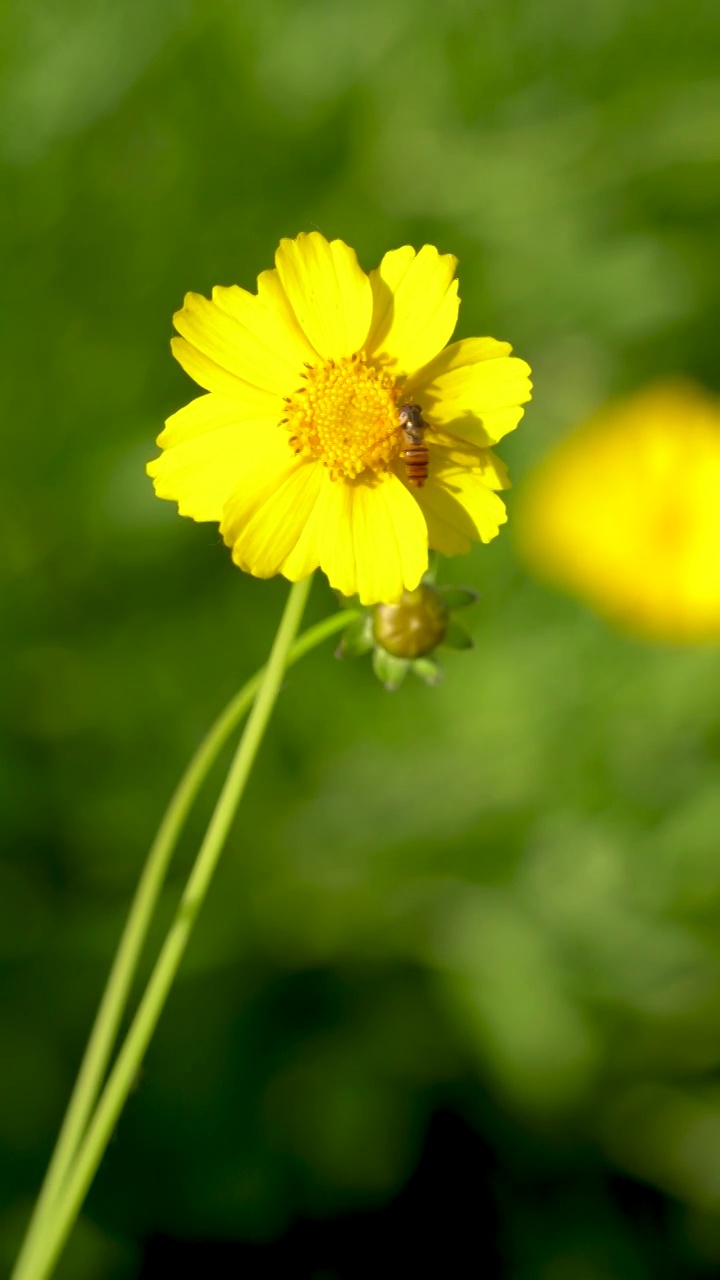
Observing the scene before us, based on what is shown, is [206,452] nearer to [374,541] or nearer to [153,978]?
[374,541]

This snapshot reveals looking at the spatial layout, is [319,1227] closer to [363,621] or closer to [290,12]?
[363,621]

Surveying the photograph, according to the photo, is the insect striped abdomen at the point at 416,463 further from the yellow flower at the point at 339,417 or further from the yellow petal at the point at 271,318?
the yellow petal at the point at 271,318

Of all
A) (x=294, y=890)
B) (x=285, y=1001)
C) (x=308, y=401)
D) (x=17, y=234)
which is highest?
(x=17, y=234)

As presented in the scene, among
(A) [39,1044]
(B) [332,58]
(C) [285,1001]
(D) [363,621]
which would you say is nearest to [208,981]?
(C) [285,1001]

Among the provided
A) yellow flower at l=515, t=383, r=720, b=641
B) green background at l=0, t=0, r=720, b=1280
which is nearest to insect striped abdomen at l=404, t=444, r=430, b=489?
green background at l=0, t=0, r=720, b=1280

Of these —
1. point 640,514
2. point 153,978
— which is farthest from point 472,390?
point 640,514

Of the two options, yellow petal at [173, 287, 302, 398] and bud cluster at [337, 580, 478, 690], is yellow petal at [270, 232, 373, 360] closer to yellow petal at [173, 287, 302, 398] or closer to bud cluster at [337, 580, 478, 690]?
yellow petal at [173, 287, 302, 398]
